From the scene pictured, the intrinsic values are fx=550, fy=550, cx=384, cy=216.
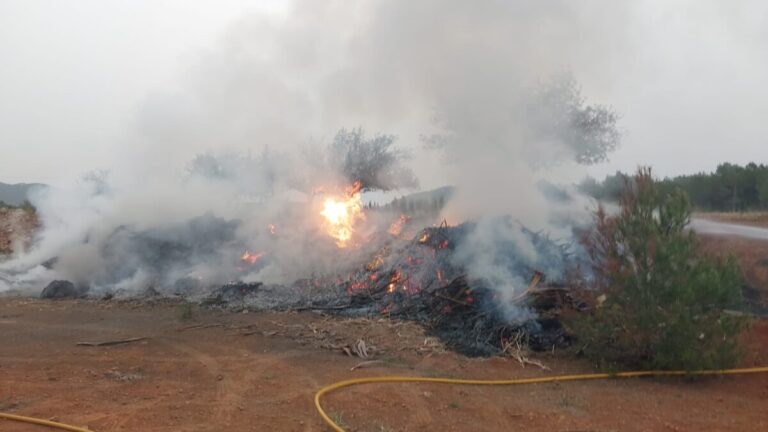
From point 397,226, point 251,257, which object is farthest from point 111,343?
point 397,226

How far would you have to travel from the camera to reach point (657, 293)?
790 centimetres

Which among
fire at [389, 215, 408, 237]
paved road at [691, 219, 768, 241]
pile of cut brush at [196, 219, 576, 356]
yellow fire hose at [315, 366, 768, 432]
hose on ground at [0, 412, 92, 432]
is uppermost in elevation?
fire at [389, 215, 408, 237]

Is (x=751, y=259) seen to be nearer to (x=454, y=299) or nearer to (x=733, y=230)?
(x=733, y=230)

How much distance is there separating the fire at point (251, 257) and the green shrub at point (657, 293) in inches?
466

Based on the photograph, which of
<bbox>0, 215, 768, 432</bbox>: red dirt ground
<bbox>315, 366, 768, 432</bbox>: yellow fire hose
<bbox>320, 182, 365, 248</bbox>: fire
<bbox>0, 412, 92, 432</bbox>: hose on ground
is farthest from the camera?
<bbox>320, 182, 365, 248</bbox>: fire

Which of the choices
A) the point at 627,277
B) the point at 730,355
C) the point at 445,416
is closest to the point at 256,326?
the point at 445,416

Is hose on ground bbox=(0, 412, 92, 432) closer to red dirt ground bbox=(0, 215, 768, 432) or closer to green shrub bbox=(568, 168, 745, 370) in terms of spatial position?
red dirt ground bbox=(0, 215, 768, 432)

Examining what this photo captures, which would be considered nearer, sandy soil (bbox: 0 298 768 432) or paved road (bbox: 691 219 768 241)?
sandy soil (bbox: 0 298 768 432)

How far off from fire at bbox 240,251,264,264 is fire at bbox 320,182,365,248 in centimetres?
242

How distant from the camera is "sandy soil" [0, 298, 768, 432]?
5.99 metres

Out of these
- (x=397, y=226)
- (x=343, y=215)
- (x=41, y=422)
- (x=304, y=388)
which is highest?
(x=343, y=215)

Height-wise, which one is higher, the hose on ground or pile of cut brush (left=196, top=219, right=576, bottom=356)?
pile of cut brush (left=196, top=219, right=576, bottom=356)

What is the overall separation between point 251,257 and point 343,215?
3371mm

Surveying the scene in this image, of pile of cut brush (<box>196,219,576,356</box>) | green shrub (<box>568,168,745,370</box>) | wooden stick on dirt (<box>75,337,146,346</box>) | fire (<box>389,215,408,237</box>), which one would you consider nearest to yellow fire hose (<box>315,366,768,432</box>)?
green shrub (<box>568,168,745,370</box>)
